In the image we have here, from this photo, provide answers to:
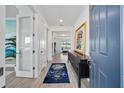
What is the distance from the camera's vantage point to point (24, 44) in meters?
4.53

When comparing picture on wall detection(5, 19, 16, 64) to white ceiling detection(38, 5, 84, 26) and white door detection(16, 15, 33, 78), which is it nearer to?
white ceiling detection(38, 5, 84, 26)

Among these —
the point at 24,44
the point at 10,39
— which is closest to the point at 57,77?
the point at 24,44

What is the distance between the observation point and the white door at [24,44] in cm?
442

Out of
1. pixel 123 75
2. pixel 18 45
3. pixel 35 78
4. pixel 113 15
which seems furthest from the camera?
pixel 18 45

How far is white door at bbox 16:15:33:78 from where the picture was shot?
442 cm

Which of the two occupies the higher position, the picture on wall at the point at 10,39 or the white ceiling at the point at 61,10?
the white ceiling at the point at 61,10

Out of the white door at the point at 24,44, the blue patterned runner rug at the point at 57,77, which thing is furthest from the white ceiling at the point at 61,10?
the blue patterned runner rug at the point at 57,77

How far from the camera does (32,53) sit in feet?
14.2

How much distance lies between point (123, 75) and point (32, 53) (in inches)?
146

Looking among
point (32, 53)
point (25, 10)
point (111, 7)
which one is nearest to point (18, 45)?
point (32, 53)

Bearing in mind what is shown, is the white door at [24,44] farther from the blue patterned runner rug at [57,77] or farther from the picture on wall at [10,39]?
the picture on wall at [10,39]

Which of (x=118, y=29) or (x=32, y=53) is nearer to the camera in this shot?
(x=118, y=29)

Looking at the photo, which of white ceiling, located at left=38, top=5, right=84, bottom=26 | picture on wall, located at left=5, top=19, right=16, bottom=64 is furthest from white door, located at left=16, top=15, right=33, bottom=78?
picture on wall, located at left=5, top=19, right=16, bottom=64
